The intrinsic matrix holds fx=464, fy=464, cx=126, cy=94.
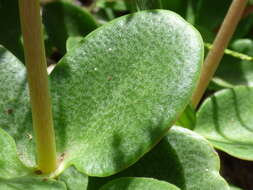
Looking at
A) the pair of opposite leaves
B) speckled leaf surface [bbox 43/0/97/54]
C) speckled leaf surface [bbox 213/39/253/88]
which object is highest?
the pair of opposite leaves

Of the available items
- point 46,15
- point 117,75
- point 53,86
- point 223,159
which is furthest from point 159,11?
point 223,159

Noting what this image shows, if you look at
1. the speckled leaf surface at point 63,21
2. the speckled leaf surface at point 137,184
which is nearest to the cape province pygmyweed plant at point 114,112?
the speckled leaf surface at point 137,184

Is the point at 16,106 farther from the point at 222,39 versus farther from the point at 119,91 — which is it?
the point at 222,39

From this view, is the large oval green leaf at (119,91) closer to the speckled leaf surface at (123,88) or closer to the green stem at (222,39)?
the speckled leaf surface at (123,88)

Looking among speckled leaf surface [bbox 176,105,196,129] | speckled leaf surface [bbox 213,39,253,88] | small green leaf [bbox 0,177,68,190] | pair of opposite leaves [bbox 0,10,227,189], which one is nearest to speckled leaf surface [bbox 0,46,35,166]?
pair of opposite leaves [bbox 0,10,227,189]

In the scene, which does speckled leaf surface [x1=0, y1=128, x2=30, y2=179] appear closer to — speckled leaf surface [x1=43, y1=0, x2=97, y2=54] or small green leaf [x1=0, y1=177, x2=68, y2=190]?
small green leaf [x1=0, y1=177, x2=68, y2=190]

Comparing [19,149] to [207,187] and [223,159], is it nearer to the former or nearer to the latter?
[207,187]

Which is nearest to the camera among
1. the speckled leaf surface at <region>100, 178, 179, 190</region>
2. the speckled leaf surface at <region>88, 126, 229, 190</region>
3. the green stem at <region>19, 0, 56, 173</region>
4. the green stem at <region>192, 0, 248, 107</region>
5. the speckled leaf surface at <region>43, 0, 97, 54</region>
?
the green stem at <region>19, 0, 56, 173</region>
